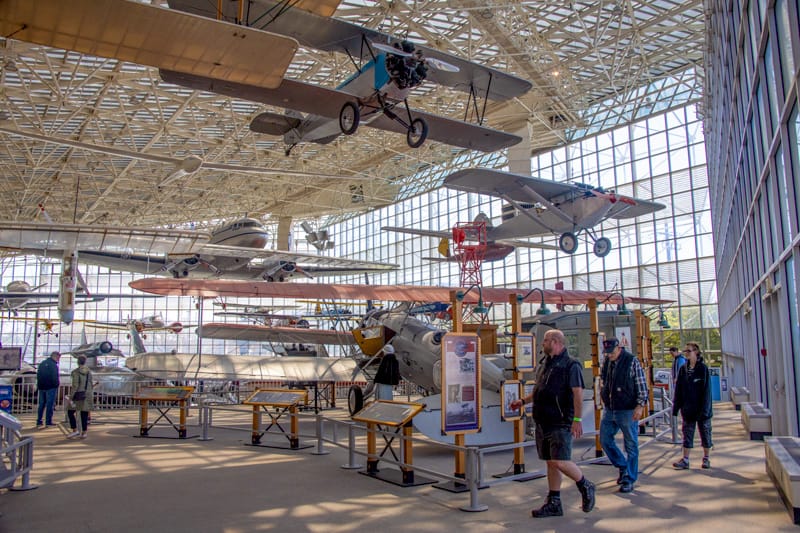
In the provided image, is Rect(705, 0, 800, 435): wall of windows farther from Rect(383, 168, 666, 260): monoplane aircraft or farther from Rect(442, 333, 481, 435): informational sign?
Rect(383, 168, 666, 260): monoplane aircraft

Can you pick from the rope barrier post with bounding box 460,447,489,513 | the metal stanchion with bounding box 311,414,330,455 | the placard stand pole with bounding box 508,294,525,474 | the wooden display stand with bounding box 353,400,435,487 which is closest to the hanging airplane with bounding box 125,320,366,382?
the metal stanchion with bounding box 311,414,330,455

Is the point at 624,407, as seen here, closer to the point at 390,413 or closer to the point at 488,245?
the point at 390,413

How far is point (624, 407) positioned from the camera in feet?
21.4

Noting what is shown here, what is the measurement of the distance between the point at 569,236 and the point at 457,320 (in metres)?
13.2

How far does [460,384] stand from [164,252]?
→ 16802 millimetres

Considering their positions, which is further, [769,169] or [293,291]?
[293,291]

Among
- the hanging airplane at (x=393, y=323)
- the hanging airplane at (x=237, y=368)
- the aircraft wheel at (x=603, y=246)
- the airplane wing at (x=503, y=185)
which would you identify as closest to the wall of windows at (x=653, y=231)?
the aircraft wheel at (x=603, y=246)

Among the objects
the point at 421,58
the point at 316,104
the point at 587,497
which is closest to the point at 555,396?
the point at 587,497

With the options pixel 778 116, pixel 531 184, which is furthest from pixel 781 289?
pixel 531 184

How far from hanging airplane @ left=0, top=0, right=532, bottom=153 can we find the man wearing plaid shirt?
203 inches

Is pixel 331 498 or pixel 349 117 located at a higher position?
pixel 349 117

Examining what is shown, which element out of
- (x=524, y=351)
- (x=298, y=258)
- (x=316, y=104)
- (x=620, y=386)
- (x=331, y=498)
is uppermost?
(x=316, y=104)

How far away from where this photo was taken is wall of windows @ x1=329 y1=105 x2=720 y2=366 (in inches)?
1094

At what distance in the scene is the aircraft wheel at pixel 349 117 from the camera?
35.9 feet
